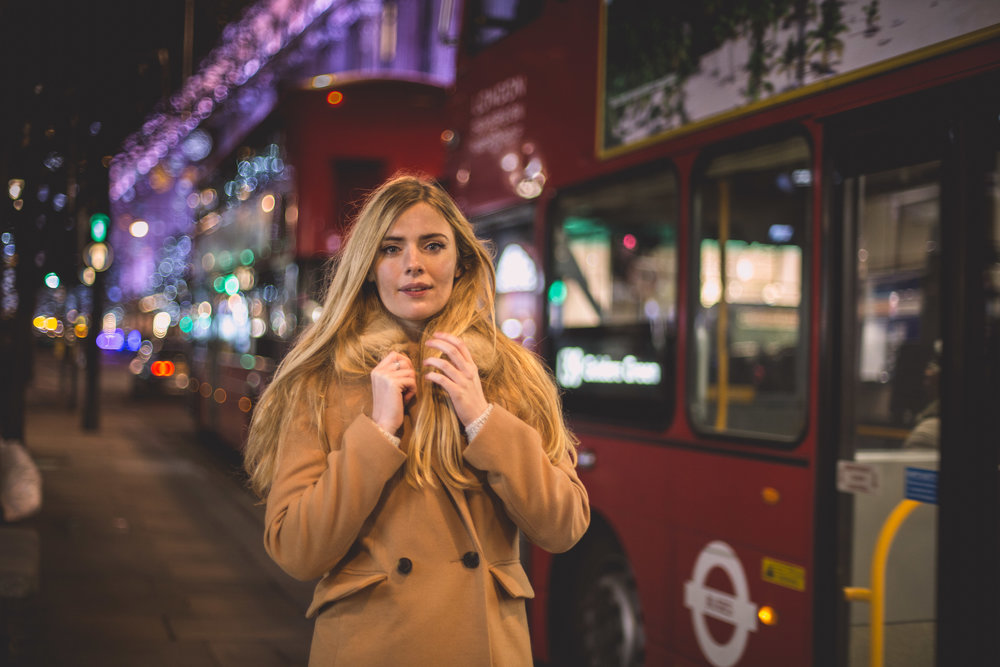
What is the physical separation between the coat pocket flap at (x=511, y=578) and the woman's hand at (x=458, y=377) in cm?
33

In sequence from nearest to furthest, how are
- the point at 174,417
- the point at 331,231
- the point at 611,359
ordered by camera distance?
the point at 611,359 → the point at 331,231 → the point at 174,417

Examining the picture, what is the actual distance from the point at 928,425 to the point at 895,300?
1901mm

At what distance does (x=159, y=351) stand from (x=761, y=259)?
2281 centimetres

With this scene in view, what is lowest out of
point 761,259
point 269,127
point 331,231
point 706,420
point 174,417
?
point 174,417

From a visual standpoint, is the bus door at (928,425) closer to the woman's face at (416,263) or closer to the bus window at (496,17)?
the woman's face at (416,263)

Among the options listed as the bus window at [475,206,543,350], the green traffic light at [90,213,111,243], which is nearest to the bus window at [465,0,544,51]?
the bus window at [475,206,543,350]

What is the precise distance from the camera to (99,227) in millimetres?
13633

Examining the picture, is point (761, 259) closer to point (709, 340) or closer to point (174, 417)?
point (709, 340)


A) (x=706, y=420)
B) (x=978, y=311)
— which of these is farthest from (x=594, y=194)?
(x=978, y=311)

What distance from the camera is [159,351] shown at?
84.1ft

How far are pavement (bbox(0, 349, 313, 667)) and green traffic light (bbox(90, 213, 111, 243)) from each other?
3159mm

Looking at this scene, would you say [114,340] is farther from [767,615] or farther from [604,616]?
[767,615]

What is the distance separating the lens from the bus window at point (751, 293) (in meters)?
3.74

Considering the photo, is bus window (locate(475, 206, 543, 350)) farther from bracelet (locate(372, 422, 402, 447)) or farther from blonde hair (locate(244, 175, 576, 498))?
bracelet (locate(372, 422, 402, 447))
